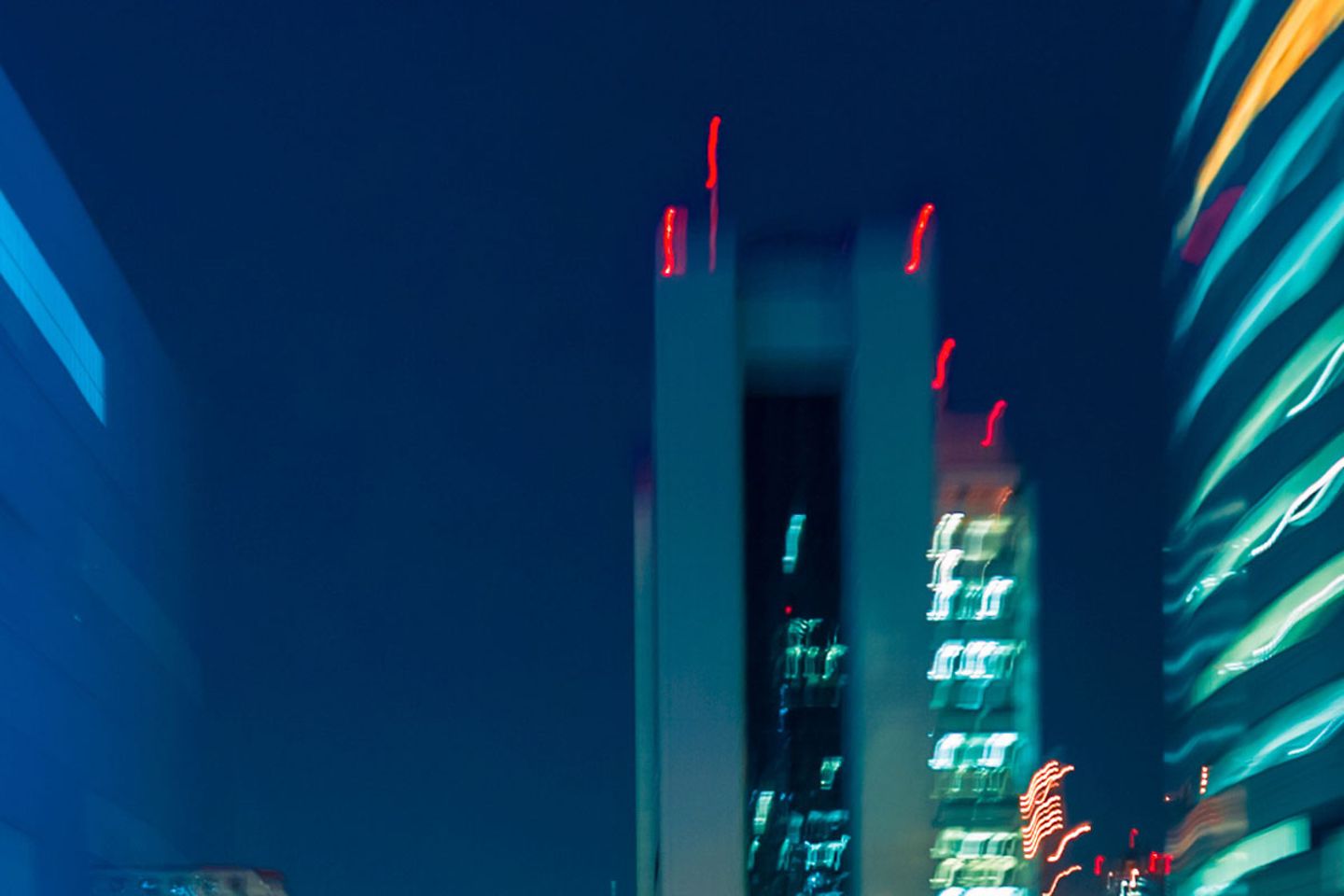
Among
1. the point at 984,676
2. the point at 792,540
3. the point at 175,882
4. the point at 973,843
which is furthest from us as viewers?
the point at 984,676

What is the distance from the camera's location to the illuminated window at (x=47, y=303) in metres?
40.2

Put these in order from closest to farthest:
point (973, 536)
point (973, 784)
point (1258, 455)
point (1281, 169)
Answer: point (1281, 169)
point (1258, 455)
point (973, 784)
point (973, 536)

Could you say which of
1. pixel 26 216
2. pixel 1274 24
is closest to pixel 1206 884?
pixel 1274 24

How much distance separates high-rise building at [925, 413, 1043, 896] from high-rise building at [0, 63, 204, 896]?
2285 centimetres

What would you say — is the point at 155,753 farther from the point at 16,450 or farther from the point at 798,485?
the point at 798,485

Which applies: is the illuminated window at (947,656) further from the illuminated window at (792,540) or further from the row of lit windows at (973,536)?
the illuminated window at (792,540)

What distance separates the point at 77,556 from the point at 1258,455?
96.2 feet

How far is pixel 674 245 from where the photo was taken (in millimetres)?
36500

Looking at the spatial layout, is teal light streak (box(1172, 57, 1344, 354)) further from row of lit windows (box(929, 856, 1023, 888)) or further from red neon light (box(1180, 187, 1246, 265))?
row of lit windows (box(929, 856, 1023, 888))

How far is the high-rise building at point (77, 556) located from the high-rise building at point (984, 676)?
22.9 m

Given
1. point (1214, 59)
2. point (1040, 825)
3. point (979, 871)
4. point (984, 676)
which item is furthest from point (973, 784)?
point (1214, 59)

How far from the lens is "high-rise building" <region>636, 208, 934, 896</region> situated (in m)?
34.7

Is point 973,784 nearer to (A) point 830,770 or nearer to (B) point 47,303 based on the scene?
(A) point 830,770

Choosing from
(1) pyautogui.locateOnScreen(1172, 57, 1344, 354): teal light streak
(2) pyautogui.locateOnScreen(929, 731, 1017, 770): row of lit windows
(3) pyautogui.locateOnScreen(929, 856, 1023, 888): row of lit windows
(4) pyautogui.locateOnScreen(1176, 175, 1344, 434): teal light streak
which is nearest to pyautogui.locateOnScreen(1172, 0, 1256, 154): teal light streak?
(1) pyautogui.locateOnScreen(1172, 57, 1344, 354): teal light streak
